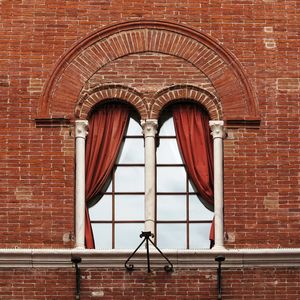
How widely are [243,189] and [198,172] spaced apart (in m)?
0.84

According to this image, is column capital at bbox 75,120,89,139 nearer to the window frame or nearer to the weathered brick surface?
the window frame

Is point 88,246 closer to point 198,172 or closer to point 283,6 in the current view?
point 198,172

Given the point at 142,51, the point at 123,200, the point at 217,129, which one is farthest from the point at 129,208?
the point at 142,51

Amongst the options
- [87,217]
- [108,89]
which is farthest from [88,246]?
[108,89]

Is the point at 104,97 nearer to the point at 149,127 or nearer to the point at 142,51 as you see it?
the point at 149,127

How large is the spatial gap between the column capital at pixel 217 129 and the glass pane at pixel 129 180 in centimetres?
138

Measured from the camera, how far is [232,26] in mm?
34500

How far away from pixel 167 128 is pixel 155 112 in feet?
1.45

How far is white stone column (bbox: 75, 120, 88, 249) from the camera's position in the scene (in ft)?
109

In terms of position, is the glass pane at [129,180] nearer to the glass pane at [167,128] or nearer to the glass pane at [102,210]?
the glass pane at [102,210]

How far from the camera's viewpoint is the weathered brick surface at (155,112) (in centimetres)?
3284

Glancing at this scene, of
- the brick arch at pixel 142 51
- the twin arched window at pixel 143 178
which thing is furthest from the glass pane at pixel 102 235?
the brick arch at pixel 142 51

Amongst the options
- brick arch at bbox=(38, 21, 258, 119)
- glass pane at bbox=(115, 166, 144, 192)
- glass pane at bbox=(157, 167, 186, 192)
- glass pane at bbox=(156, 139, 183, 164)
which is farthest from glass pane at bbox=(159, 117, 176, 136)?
brick arch at bbox=(38, 21, 258, 119)

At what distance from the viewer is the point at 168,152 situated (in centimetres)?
3406
